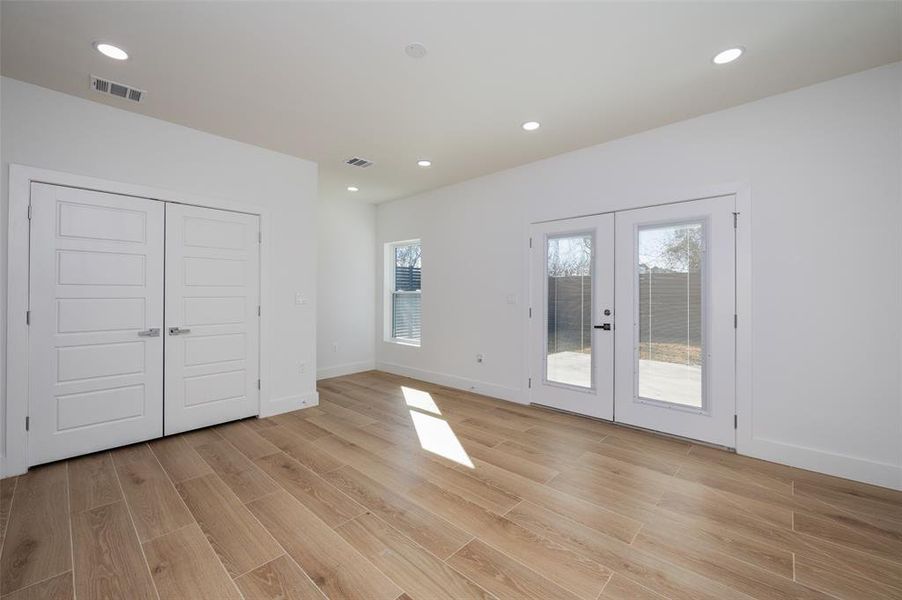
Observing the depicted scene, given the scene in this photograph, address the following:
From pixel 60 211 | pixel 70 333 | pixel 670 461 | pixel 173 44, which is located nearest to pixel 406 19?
pixel 173 44

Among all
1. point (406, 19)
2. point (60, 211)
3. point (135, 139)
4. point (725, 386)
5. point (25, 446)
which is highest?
point (406, 19)

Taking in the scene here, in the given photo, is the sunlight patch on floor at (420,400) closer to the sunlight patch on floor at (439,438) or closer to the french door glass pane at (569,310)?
the sunlight patch on floor at (439,438)

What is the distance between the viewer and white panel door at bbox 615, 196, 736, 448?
3164mm

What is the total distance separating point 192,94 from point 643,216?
408cm

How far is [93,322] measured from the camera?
303 cm

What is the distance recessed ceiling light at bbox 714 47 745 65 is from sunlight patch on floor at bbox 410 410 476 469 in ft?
11.0

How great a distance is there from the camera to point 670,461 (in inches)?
116

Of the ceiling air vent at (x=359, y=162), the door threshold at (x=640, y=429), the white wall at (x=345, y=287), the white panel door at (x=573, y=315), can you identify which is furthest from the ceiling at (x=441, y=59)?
the door threshold at (x=640, y=429)

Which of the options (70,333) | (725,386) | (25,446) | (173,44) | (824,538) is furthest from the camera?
(725,386)

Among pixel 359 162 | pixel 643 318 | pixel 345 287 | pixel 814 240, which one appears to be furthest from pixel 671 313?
pixel 345 287

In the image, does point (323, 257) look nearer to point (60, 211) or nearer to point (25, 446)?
point (60, 211)

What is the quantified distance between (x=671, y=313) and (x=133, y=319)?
485 cm

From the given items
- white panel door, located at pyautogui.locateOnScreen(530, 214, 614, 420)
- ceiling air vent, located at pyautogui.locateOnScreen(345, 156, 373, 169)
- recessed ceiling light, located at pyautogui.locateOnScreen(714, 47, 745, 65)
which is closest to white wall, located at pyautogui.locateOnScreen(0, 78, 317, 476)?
ceiling air vent, located at pyautogui.locateOnScreen(345, 156, 373, 169)

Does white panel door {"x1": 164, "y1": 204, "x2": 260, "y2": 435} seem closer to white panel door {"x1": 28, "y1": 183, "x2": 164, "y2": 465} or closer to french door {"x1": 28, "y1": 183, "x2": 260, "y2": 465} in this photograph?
french door {"x1": 28, "y1": 183, "x2": 260, "y2": 465}
